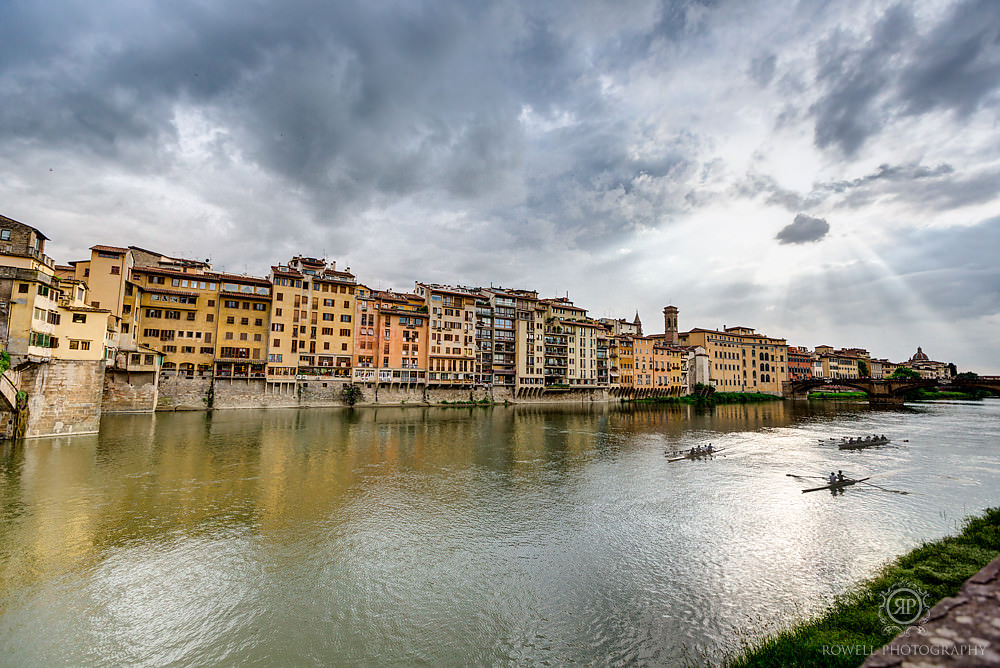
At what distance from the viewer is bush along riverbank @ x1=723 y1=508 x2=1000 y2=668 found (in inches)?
339

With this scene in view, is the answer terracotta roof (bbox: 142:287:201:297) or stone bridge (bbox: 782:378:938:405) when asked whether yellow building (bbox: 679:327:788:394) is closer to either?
stone bridge (bbox: 782:378:938:405)

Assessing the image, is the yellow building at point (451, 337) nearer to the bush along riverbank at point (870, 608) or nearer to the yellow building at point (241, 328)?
the yellow building at point (241, 328)

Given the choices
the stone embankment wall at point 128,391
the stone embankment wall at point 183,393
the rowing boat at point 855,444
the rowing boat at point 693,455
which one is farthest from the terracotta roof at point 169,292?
the rowing boat at point 855,444

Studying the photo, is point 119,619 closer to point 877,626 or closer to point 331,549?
point 331,549

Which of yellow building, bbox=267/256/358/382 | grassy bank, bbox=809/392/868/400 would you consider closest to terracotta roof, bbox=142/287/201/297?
yellow building, bbox=267/256/358/382

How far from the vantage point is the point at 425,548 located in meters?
15.8

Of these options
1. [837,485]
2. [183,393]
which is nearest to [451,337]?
[183,393]

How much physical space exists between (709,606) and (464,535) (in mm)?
8463

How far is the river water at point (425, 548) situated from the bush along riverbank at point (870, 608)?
3.06 feet

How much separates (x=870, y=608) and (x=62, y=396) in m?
45.9

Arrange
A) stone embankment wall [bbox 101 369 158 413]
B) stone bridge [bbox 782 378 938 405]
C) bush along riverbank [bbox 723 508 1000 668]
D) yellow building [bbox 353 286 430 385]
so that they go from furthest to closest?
stone bridge [bbox 782 378 938 405] → yellow building [bbox 353 286 430 385] → stone embankment wall [bbox 101 369 158 413] → bush along riverbank [bbox 723 508 1000 668]

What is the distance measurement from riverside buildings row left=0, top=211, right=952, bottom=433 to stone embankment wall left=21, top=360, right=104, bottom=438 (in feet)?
0.34

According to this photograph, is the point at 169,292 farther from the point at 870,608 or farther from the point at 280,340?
the point at 870,608

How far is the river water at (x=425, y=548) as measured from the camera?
10766 millimetres
